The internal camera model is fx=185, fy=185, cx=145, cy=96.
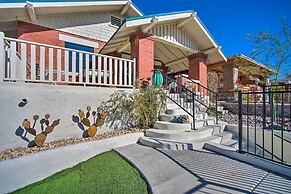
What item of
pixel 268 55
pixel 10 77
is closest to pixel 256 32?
pixel 268 55

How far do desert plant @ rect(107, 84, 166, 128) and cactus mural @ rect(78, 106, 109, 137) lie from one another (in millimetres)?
417

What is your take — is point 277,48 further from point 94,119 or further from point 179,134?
point 94,119

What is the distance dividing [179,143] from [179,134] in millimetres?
434

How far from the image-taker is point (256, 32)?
1112 centimetres

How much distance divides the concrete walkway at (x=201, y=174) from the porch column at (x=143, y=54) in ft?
13.0

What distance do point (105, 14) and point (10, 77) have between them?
8351 mm

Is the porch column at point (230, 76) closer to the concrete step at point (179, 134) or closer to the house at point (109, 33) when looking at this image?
the house at point (109, 33)

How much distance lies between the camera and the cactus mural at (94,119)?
543 centimetres

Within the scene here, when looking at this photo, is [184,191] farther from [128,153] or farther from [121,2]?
[121,2]

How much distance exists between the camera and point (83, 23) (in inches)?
417

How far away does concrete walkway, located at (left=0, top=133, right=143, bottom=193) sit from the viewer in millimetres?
3559

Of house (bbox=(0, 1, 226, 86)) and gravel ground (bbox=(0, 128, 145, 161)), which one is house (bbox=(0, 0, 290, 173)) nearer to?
house (bbox=(0, 1, 226, 86))

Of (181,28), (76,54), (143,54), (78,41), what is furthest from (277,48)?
(78,41)

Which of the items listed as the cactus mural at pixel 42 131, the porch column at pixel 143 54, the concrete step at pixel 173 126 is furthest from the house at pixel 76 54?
the concrete step at pixel 173 126
